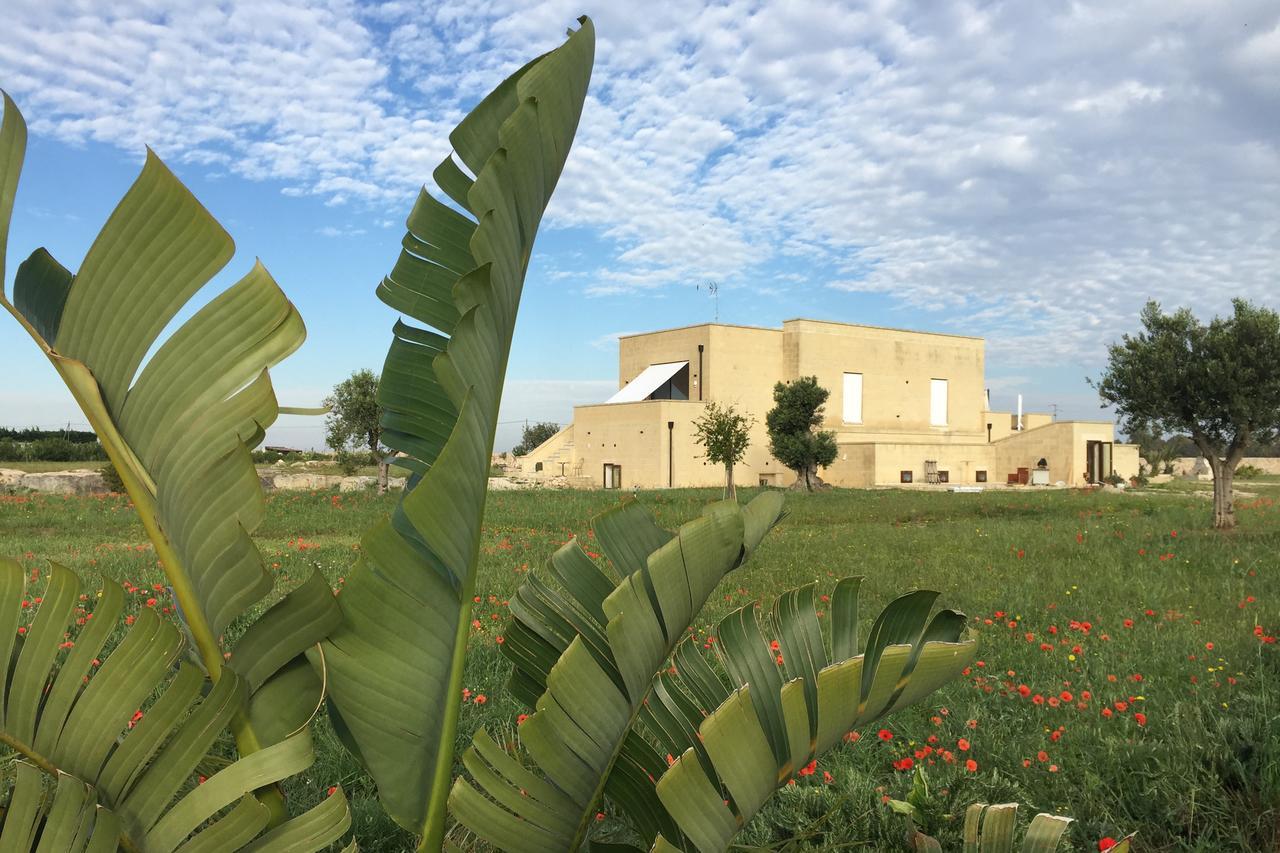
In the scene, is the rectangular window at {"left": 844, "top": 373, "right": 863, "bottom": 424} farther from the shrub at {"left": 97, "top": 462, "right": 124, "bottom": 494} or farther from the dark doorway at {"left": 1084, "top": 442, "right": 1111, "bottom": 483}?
the shrub at {"left": 97, "top": 462, "right": 124, "bottom": 494}

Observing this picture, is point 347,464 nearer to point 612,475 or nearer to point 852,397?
point 612,475

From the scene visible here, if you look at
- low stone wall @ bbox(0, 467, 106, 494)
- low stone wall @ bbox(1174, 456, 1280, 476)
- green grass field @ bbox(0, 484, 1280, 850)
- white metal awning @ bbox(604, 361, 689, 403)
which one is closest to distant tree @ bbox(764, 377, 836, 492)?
white metal awning @ bbox(604, 361, 689, 403)

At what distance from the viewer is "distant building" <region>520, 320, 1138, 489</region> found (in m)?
37.7

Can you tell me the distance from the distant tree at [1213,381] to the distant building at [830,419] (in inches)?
787

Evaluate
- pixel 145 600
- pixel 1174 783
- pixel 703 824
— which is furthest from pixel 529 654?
pixel 145 600

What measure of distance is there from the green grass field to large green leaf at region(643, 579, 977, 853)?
114 cm

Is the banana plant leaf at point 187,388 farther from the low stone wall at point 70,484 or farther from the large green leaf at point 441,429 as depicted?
the low stone wall at point 70,484

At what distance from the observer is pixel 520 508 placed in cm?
1909

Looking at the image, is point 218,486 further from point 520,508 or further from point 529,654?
point 520,508

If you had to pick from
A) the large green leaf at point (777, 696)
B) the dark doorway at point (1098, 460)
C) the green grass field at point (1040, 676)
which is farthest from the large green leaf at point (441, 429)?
the dark doorway at point (1098, 460)

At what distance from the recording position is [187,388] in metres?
1.66

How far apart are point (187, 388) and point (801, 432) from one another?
106 feet

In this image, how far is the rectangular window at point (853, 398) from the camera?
41.8 metres

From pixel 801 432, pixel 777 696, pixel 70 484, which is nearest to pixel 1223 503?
pixel 777 696
